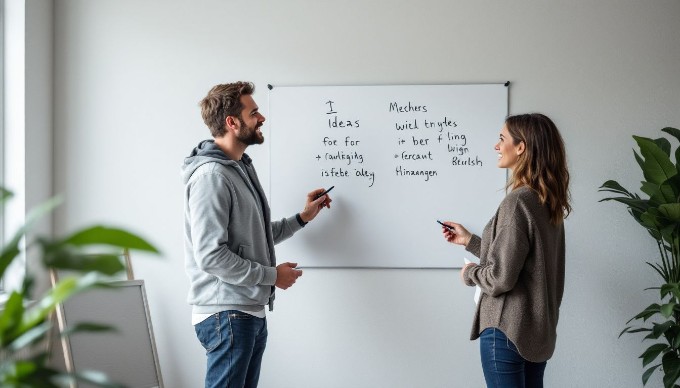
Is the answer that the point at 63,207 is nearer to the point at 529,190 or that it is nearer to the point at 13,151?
the point at 13,151

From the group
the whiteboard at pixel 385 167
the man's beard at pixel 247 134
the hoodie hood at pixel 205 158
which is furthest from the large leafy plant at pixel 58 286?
the whiteboard at pixel 385 167

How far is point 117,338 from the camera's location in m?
2.93

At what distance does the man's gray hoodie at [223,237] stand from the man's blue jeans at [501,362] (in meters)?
0.78

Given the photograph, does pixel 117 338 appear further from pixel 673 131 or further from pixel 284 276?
pixel 673 131

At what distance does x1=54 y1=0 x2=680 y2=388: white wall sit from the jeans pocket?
0.73 meters

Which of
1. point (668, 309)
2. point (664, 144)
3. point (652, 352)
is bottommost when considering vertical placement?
point (652, 352)

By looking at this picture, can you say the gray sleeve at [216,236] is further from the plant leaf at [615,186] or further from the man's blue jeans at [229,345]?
the plant leaf at [615,186]

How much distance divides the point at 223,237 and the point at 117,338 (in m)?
0.94

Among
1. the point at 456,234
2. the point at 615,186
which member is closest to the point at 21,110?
the point at 456,234

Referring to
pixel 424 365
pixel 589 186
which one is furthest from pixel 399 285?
pixel 589 186

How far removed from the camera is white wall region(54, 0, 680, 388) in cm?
305

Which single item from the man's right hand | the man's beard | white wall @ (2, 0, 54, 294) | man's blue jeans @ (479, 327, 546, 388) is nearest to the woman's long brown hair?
man's blue jeans @ (479, 327, 546, 388)

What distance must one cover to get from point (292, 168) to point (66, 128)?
108cm

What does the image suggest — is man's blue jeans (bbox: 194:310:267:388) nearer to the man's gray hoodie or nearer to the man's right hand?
the man's gray hoodie
